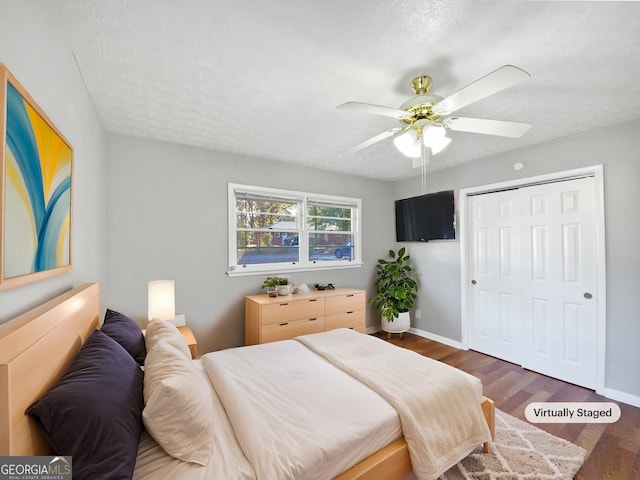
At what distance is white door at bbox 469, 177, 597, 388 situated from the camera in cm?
274

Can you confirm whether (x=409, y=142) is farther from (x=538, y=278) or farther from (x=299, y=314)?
(x=538, y=278)

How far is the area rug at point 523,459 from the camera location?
1.68m

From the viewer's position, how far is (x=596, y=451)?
6.19 feet

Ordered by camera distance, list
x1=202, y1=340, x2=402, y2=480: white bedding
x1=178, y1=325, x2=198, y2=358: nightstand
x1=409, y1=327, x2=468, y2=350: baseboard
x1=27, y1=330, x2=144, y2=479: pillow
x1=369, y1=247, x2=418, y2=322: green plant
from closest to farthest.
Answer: x1=27, y1=330, x2=144, y2=479: pillow, x1=202, y1=340, x2=402, y2=480: white bedding, x1=178, y1=325, x2=198, y2=358: nightstand, x1=409, y1=327, x2=468, y2=350: baseboard, x1=369, y1=247, x2=418, y2=322: green plant

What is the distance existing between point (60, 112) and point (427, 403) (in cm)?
247

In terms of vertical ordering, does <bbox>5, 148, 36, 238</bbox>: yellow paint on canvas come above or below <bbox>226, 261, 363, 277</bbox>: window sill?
above

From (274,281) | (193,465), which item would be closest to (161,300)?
(274,281)

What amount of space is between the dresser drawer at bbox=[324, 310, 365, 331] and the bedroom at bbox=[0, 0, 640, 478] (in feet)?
2.31

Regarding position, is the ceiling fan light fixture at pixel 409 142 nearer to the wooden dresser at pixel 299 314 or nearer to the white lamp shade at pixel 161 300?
the wooden dresser at pixel 299 314

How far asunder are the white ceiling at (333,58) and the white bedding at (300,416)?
76.8 inches

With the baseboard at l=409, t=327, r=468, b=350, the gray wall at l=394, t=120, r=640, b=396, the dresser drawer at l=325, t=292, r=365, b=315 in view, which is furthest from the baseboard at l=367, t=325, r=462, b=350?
the gray wall at l=394, t=120, r=640, b=396

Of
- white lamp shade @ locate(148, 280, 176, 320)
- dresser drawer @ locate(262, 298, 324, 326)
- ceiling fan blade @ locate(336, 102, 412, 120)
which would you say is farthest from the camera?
dresser drawer @ locate(262, 298, 324, 326)

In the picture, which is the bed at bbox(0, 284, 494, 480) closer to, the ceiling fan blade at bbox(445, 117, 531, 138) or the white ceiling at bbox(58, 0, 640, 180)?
the white ceiling at bbox(58, 0, 640, 180)

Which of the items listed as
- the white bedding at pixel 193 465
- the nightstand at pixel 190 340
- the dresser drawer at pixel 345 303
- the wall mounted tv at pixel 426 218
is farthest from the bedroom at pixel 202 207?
the white bedding at pixel 193 465
